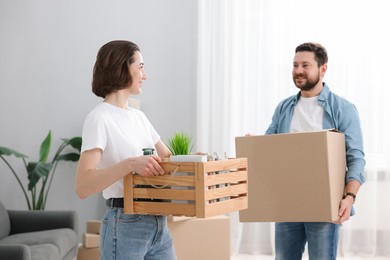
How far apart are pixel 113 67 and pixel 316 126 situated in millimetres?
1071

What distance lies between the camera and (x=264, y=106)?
4914 mm

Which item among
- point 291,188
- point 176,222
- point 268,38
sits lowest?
point 176,222

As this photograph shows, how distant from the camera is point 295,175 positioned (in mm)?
2299

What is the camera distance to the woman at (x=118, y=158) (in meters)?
1.61

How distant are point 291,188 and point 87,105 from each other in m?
3.02

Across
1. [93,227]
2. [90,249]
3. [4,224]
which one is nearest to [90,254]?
[90,249]

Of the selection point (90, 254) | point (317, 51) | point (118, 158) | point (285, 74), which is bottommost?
point (90, 254)

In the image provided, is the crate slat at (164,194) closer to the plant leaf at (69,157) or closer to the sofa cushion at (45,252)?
the sofa cushion at (45,252)

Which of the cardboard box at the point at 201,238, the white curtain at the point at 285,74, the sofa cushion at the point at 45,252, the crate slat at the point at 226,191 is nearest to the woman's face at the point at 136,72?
the crate slat at the point at 226,191

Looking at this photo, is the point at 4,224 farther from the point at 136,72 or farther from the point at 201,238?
the point at 136,72

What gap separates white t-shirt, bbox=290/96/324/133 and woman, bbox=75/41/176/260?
0.91 metres

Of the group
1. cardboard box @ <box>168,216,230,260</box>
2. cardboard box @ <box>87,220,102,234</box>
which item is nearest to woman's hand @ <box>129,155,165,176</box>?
cardboard box @ <box>168,216,230,260</box>

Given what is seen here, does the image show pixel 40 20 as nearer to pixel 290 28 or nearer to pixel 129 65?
pixel 290 28

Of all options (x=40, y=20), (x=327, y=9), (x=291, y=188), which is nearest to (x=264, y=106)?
(x=327, y=9)
